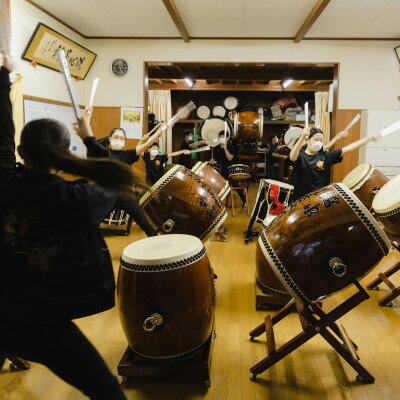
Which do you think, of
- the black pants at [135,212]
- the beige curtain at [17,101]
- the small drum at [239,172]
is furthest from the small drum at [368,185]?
the beige curtain at [17,101]

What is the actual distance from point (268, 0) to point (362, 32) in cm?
174

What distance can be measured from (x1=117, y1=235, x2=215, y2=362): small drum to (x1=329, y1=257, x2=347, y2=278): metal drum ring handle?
22.9 inches

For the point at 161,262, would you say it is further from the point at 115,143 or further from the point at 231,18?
Result: the point at 231,18

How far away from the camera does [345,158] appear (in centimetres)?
538

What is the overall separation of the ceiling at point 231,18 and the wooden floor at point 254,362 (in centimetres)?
327

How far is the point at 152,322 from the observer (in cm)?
154

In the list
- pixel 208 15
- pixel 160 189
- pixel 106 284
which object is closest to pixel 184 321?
pixel 106 284

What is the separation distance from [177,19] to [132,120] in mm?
1674

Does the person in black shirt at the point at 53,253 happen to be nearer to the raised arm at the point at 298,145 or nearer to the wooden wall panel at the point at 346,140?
the raised arm at the point at 298,145

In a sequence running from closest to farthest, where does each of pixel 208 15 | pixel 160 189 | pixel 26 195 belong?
1. pixel 26 195
2. pixel 160 189
3. pixel 208 15

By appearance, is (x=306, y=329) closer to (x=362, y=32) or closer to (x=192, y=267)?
(x=192, y=267)

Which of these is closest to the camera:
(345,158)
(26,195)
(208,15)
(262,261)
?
(26,195)

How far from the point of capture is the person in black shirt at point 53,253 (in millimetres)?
925

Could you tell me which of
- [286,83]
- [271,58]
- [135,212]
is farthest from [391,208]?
[286,83]
